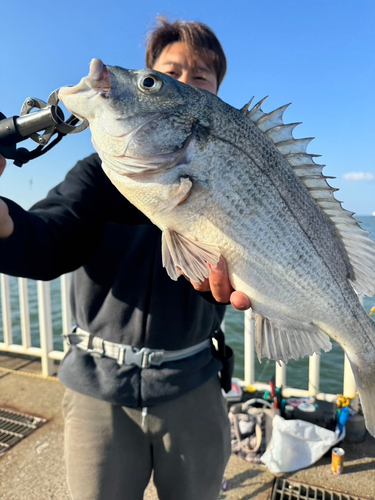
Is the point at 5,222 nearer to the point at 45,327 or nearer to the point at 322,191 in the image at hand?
the point at 322,191

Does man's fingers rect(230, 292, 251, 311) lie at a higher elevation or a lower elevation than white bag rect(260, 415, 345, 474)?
higher

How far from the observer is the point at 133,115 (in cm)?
125

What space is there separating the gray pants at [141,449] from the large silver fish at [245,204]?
65cm

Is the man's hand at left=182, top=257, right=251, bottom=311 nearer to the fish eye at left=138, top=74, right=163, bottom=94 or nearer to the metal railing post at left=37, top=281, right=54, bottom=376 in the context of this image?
the fish eye at left=138, top=74, right=163, bottom=94

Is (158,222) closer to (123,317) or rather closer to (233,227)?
(233,227)

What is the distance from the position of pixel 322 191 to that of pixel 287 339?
68cm

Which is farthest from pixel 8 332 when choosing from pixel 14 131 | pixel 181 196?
pixel 181 196

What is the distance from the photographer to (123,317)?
180 centimetres

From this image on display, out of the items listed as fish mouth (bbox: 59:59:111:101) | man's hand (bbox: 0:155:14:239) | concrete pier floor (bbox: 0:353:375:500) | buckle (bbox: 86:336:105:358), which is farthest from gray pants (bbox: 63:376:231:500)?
fish mouth (bbox: 59:59:111:101)

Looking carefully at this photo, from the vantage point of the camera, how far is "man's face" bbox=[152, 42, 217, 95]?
1893 mm

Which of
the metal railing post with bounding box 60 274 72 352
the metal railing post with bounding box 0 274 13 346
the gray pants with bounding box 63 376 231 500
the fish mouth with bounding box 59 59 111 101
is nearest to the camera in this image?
the fish mouth with bounding box 59 59 111 101

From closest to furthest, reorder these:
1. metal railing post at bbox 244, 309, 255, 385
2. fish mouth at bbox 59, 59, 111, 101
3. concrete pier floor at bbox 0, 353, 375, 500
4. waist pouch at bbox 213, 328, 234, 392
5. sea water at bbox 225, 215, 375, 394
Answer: fish mouth at bbox 59, 59, 111, 101 < waist pouch at bbox 213, 328, 234, 392 < concrete pier floor at bbox 0, 353, 375, 500 < metal railing post at bbox 244, 309, 255, 385 < sea water at bbox 225, 215, 375, 394

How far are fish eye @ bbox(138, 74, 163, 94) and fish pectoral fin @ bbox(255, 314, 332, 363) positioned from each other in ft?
3.35

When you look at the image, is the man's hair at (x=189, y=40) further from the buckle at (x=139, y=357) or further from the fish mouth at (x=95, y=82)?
the buckle at (x=139, y=357)
